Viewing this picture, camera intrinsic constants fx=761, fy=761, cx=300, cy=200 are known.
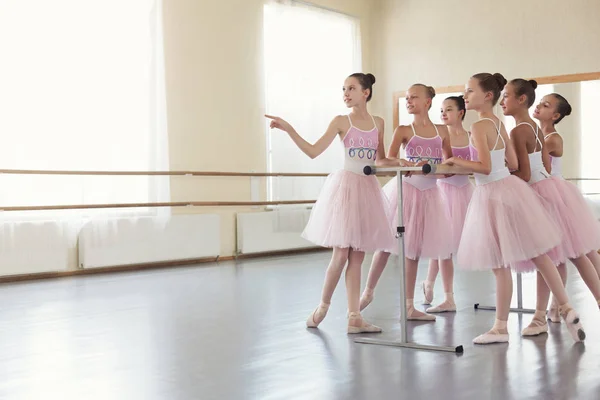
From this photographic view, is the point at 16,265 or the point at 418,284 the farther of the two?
A: the point at 16,265

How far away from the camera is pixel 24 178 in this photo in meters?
6.03

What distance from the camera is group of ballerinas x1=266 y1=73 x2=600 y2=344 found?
3240mm

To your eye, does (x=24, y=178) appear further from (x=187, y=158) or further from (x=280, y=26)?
(x=280, y=26)

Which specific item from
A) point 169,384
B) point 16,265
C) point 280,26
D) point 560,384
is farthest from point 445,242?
point 280,26

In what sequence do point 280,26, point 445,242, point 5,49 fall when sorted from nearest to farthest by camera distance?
point 445,242 → point 5,49 → point 280,26

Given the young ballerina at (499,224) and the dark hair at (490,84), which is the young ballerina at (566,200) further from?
the dark hair at (490,84)

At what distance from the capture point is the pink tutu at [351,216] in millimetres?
3512

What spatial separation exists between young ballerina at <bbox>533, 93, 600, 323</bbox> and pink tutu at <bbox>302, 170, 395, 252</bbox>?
2.79ft

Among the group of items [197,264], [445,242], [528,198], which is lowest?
[197,264]

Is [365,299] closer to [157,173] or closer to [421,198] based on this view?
[421,198]

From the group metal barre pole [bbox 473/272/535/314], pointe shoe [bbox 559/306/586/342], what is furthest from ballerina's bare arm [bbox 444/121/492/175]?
metal barre pole [bbox 473/272/535/314]

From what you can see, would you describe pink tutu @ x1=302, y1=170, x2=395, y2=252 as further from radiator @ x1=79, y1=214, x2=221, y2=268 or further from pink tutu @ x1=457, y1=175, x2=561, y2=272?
radiator @ x1=79, y1=214, x2=221, y2=268

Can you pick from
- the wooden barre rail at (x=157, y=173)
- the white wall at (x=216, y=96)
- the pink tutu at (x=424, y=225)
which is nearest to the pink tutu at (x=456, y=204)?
the pink tutu at (x=424, y=225)

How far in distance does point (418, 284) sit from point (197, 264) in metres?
2.50
